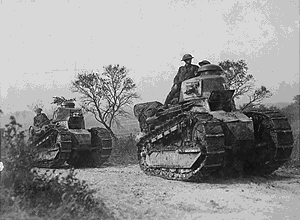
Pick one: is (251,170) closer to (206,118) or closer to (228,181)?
(228,181)

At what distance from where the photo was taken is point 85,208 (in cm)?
623

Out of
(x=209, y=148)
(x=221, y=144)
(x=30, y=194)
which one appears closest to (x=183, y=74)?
(x=221, y=144)

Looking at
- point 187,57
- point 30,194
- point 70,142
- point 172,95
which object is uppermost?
point 187,57

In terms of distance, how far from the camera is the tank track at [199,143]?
Answer: 32.8 feet

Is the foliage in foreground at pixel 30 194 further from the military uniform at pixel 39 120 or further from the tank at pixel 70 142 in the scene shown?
the military uniform at pixel 39 120

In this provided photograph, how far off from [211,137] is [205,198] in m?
1.81

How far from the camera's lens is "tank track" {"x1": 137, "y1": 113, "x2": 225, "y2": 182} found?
9992mm

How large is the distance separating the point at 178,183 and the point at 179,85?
3.68 m

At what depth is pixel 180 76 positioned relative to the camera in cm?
1319

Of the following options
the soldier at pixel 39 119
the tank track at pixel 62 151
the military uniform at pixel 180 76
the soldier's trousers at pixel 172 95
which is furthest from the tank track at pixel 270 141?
the soldier at pixel 39 119

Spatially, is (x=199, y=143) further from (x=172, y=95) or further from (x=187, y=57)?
(x=187, y=57)

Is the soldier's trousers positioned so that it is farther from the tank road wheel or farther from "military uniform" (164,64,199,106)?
the tank road wheel

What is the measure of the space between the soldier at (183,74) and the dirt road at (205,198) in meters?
3.34

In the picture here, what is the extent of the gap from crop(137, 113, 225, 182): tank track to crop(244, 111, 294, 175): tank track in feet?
4.07
